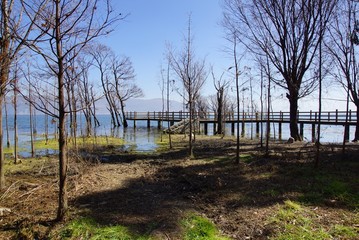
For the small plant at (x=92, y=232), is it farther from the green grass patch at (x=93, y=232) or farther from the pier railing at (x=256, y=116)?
the pier railing at (x=256, y=116)

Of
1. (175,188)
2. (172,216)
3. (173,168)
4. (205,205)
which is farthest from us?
(173,168)

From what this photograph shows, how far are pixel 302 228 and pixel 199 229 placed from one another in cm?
161

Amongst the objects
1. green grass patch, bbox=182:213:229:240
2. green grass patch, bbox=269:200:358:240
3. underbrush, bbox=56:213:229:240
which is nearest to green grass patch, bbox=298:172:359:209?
green grass patch, bbox=269:200:358:240

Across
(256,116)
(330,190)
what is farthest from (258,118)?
(330,190)

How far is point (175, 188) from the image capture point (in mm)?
7191

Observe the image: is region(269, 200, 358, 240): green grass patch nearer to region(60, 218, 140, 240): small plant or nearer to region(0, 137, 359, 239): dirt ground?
region(0, 137, 359, 239): dirt ground

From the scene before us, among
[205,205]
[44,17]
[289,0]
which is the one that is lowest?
[205,205]

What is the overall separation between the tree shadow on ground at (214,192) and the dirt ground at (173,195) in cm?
2

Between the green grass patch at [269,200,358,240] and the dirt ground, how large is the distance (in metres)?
0.15

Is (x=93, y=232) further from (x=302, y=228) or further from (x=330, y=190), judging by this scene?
(x=330, y=190)

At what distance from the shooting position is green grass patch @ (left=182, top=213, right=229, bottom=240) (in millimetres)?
4492

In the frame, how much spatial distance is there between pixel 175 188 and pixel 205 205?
4.68ft

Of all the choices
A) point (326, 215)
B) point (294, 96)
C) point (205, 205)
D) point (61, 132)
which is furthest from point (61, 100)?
point (294, 96)

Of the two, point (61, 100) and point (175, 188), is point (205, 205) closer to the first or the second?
point (175, 188)
